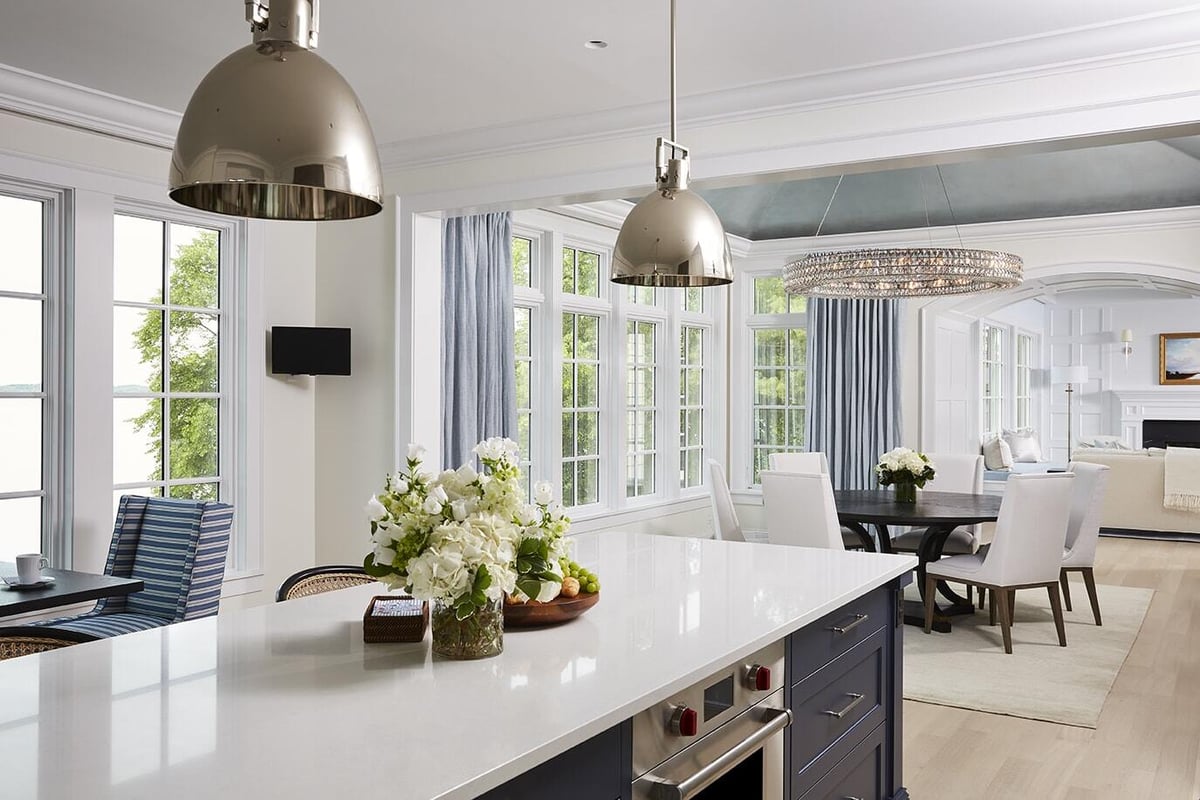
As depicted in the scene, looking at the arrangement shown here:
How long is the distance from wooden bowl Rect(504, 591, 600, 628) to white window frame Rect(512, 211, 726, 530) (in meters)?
4.44

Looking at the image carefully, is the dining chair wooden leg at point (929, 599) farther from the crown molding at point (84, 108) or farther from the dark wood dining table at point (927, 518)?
the crown molding at point (84, 108)

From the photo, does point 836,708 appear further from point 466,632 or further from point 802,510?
point 802,510

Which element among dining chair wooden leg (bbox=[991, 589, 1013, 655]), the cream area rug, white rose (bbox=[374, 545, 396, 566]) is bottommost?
the cream area rug

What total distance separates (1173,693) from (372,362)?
407 centimetres

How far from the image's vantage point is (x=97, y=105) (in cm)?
430

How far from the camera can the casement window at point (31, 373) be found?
4105 mm

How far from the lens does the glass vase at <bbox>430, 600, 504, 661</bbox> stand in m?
1.79

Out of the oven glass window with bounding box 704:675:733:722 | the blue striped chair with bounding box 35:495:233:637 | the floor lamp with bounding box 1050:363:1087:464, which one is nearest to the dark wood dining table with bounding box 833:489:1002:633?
the blue striped chair with bounding box 35:495:233:637

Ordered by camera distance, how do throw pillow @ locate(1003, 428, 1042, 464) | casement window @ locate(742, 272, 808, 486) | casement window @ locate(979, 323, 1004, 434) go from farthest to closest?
throw pillow @ locate(1003, 428, 1042, 464) < casement window @ locate(979, 323, 1004, 434) < casement window @ locate(742, 272, 808, 486)

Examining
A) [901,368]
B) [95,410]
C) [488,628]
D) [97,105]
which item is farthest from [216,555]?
[901,368]

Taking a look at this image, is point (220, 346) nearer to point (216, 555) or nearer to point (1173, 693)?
point (216, 555)

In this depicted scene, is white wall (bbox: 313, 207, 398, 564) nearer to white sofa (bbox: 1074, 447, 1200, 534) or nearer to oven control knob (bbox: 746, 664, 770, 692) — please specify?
oven control knob (bbox: 746, 664, 770, 692)

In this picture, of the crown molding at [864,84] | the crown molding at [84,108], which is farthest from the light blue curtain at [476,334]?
the crown molding at [84,108]

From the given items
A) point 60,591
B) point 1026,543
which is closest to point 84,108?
point 60,591
